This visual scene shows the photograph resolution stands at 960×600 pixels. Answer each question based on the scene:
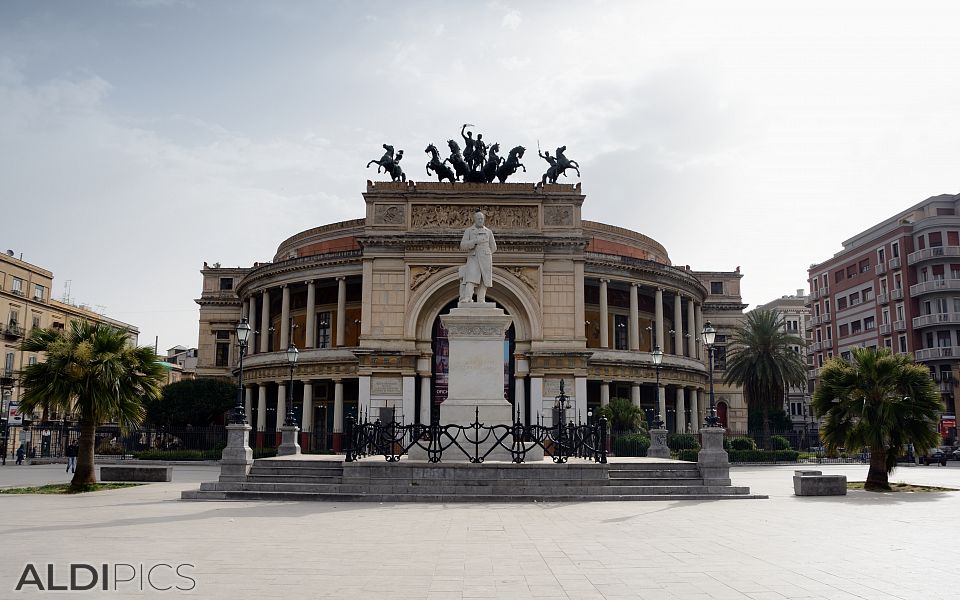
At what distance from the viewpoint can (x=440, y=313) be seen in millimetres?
49438

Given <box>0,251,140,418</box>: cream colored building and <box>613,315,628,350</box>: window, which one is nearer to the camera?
<box>613,315,628,350</box>: window

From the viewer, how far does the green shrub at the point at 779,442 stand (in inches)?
1966

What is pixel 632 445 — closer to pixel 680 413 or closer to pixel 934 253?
pixel 680 413

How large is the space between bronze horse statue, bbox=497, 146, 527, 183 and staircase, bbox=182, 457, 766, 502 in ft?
107

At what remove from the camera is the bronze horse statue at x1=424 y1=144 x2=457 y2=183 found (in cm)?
4981

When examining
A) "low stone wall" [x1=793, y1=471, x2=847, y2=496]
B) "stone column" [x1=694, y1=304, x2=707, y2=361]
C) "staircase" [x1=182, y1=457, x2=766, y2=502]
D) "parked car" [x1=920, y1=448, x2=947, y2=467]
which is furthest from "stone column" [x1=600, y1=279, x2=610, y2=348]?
"staircase" [x1=182, y1=457, x2=766, y2=502]

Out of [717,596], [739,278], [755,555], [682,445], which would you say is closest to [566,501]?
[755,555]

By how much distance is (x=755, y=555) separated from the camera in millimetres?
10297

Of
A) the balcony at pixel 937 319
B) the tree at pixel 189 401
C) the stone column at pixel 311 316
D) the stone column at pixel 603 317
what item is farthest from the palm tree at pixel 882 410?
the balcony at pixel 937 319

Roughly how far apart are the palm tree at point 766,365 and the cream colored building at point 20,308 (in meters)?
51.7

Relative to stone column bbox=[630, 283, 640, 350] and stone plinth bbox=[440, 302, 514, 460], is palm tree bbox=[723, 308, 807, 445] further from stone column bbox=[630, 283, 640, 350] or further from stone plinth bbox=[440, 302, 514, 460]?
stone plinth bbox=[440, 302, 514, 460]

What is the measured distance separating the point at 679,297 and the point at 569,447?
40790 millimetres

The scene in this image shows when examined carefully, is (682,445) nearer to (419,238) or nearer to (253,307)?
(419,238)

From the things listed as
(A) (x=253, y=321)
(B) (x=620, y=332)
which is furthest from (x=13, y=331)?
(B) (x=620, y=332)
